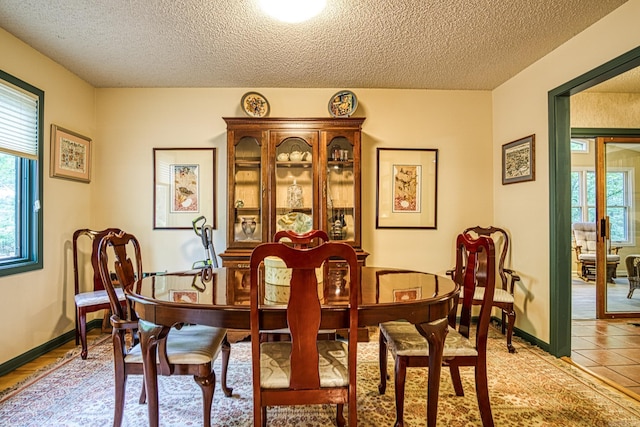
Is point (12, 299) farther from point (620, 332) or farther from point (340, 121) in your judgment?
point (620, 332)

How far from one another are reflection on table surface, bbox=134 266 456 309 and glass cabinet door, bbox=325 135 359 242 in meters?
1.02

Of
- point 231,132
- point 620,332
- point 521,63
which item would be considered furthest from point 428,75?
point 620,332

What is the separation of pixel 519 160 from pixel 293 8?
247 centimetres

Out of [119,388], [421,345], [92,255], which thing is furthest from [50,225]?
[421,345]

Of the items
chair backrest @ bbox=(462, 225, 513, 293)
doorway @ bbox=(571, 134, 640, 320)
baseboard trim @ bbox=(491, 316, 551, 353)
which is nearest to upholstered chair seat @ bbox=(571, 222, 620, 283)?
doorway @ bbox=(571, 134, 640, 320)

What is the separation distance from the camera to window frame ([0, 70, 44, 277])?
106 inches

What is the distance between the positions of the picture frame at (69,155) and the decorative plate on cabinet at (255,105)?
1.58m

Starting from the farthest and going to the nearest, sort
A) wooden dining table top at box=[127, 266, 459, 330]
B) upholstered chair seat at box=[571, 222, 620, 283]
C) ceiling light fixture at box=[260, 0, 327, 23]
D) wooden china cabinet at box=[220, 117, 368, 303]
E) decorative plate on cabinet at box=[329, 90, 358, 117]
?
upholstered chair seat at box=[571, 222, 620, 283] < decorative plate on cabinet at box=[329, 90, 358, 117] < wooden china cabinet at box=[220, 117, 368, 303] < ceiling light fixture at box=[260, 0, 327, 23] < wooden dining table top at box=[127, 266, 459, 330]

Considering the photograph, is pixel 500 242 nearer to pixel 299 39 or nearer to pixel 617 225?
pixel 617 225

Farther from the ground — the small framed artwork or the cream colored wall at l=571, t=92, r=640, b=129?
the cream colored wall at l=571, t=92, r=640, b=129

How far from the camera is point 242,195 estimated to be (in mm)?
3299

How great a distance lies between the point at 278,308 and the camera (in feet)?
4.55

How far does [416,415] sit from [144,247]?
299 cm

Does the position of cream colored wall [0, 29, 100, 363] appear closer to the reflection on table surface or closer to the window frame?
the window frame
